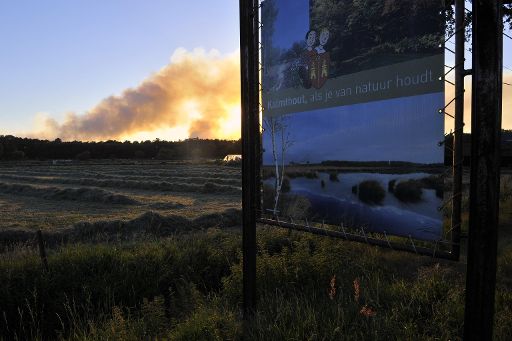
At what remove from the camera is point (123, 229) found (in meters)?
13.4

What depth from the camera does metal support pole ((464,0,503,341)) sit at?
2350 millimetres

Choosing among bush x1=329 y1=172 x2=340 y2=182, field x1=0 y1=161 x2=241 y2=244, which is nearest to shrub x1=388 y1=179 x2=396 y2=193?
bush x1=329 y1=172 x2=340 y2=182

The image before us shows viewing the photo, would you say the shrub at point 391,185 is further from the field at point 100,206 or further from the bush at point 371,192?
the field at point 100,206

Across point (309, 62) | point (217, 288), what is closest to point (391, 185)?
point (309, 62)

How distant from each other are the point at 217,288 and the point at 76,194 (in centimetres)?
1855

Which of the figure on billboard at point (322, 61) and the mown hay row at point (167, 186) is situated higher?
the figure on billboard at point (322, 61)

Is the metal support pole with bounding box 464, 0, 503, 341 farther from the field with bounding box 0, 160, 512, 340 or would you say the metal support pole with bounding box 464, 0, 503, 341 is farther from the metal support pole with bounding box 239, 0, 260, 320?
the metal support pole with bounding box 239, 0, 260, 320

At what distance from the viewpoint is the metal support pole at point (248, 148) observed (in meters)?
4.18

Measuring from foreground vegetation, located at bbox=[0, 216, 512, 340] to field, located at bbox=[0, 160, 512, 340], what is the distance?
0.02 meters

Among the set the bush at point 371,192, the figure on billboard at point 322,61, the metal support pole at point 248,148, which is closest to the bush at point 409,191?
the bush at point 371,192

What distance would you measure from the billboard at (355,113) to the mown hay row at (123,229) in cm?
783

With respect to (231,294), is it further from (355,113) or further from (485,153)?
(485,153)

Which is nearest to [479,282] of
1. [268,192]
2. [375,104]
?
[375,104]

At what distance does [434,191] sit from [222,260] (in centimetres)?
587
